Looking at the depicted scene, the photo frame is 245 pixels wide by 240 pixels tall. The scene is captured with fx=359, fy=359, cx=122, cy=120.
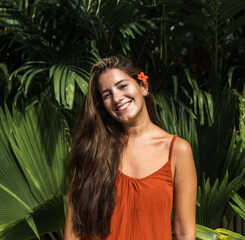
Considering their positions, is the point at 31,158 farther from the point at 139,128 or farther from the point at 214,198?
the point at 214,198

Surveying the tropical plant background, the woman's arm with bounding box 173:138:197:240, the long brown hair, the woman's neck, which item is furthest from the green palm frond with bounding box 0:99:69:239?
the woman's arm with bounding box 173:138:197:240

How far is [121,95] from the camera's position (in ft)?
4.26

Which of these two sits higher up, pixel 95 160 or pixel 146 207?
pixel 95 160

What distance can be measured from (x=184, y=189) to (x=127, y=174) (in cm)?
21

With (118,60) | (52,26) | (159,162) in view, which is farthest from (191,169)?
(52,26)

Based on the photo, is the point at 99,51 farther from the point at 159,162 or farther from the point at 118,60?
the point at 159,162

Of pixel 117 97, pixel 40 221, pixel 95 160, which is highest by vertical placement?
pixel 117 97

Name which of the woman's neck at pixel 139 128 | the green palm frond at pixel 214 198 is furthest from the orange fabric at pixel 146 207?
the green palm frond at pixel 214 198

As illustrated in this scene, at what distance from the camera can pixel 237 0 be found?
2.01 meters

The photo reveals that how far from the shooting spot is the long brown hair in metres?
1.30

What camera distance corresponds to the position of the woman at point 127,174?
125 centimetres

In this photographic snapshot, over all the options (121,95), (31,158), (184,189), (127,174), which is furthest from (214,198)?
(31,158)

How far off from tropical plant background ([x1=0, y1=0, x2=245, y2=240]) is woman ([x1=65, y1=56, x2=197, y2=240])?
7.5 inches

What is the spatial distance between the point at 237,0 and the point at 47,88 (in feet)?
3.89
